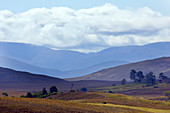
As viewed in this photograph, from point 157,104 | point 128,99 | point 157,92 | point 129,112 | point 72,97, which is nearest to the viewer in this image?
point 129,112

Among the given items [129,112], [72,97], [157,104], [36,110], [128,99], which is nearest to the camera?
[36,110]

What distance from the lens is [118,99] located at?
100 metres

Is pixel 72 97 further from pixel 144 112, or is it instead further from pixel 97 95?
pixel 144 112

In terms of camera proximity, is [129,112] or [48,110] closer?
[48,110]

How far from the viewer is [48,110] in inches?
2174

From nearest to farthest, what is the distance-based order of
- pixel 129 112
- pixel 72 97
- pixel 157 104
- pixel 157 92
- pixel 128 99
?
pixel 129 112 < pixel 157 104 < pixel 128 99 < pixel 72 97 < pixel 157 92

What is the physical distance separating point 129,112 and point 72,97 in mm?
42103

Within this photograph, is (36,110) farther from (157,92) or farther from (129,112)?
(157,92)

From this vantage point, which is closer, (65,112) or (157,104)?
(65,112)

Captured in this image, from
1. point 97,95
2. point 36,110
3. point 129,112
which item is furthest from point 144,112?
point 97,95

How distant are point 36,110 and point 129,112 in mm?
21568

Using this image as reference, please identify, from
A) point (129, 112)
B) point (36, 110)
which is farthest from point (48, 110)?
point (129, 112)

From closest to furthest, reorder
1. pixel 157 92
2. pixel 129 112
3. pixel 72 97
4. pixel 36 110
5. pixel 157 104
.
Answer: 1. pixel 36 110
2. pixel 129 112
3. pixel 157 104
4. pixel 72 97
5. pixel 157 92

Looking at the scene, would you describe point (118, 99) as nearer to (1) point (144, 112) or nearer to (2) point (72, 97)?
(2) point (72, 97)
